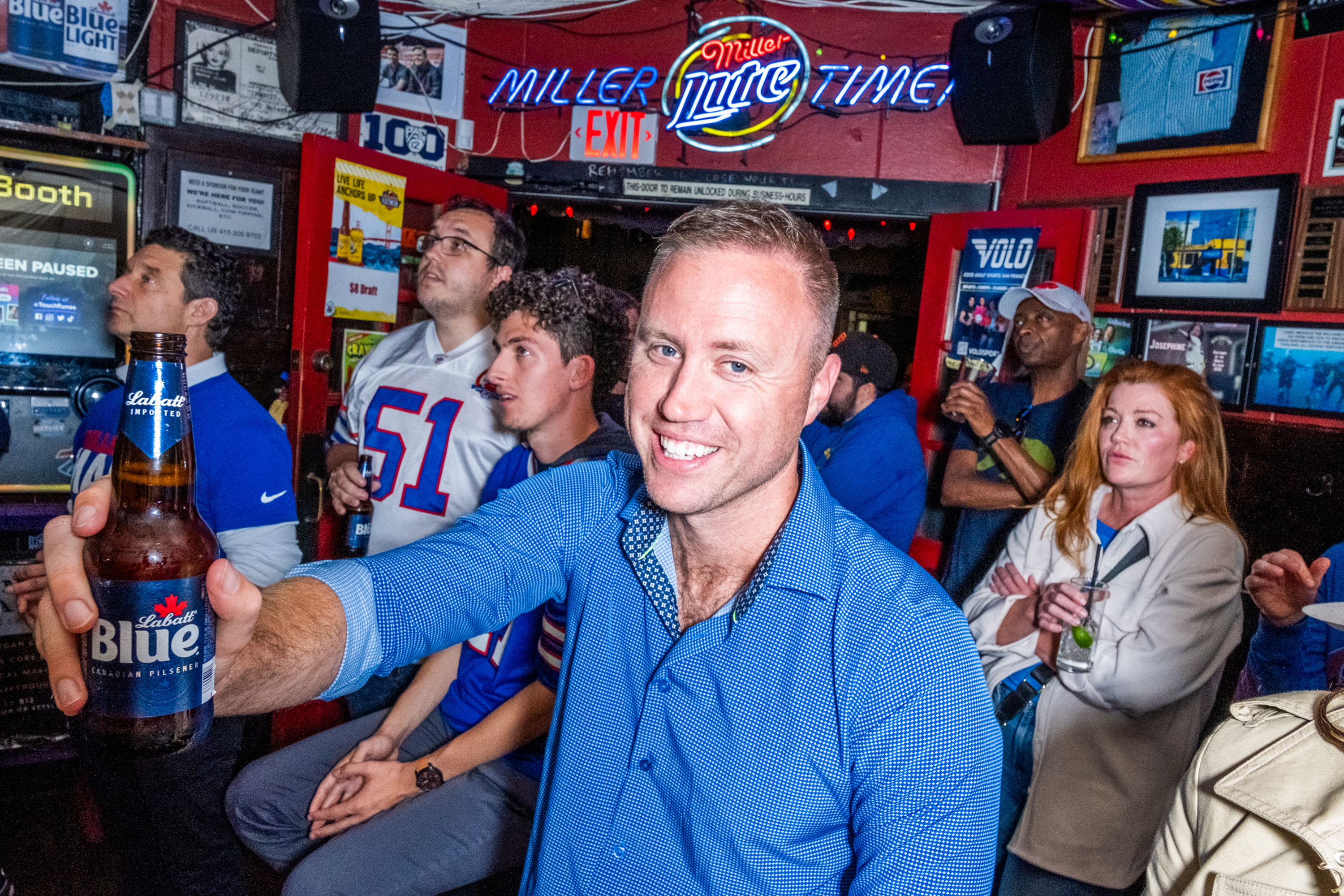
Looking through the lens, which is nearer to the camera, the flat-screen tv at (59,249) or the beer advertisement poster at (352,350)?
the flat-screen tv at (59,249)

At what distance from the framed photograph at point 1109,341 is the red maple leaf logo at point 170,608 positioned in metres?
3.94

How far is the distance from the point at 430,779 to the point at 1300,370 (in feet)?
11.7

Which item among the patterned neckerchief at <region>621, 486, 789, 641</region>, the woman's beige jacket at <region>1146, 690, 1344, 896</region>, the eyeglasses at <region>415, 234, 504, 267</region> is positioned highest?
the eyeglasses at <region>415, 234, 504, 267</region>

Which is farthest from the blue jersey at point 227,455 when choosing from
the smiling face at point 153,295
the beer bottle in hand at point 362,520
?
the beer bottle in hand at point 362,520

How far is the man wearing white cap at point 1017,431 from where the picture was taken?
3.04m

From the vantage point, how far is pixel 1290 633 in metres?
1.86

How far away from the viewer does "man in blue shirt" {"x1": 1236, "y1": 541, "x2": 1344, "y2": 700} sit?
5.83ft

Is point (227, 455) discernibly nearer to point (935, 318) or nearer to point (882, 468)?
point (882, 468)

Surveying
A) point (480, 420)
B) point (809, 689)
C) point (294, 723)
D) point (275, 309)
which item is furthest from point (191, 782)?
point (275, 309)

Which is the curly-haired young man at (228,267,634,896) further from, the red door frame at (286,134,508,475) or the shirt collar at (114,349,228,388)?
the red door frame at (286,134,508,475)

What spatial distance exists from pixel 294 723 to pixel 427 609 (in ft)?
8.30

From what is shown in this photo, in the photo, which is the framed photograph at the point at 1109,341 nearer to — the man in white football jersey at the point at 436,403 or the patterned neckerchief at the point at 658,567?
the man in white football jersey at the point at 436,403

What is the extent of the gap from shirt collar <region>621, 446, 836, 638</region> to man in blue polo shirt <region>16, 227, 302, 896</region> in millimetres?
1244

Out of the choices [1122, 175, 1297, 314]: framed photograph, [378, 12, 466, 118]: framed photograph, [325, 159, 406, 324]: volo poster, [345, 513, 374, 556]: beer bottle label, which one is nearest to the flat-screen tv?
[325, 159, 406, 324]: volo poster
